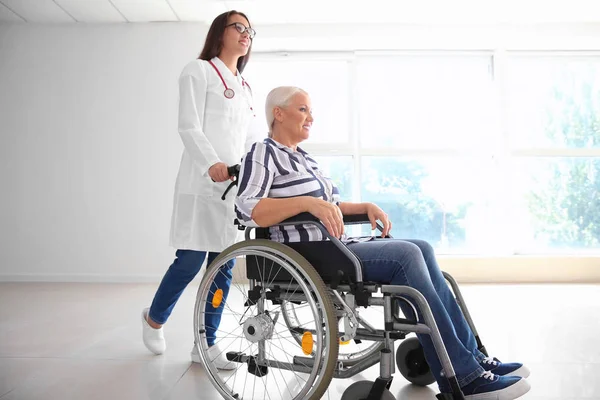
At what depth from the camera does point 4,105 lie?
16.9ft

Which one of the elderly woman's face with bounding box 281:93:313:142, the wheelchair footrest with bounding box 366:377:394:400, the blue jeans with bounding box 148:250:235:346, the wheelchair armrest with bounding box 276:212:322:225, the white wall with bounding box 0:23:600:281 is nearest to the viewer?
the wheelchair footrest with bounding box 366:377:394:400

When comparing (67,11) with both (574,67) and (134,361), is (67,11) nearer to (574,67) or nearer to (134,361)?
(134,361)

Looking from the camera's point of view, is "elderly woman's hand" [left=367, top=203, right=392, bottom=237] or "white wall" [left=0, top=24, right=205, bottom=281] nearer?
"elderly woman's hand" [left=367, top=203, right=392, bottom=237]

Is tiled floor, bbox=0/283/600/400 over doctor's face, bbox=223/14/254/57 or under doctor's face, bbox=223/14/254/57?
under

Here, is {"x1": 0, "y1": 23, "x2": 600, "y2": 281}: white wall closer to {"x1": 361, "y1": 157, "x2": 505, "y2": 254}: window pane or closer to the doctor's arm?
{"x1": 361, "y1": 157, "x2": 505, "y2": 254}: window pane

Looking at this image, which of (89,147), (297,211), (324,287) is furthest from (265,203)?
(89,147)

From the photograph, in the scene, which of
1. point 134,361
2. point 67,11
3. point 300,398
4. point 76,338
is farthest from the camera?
point 67,11

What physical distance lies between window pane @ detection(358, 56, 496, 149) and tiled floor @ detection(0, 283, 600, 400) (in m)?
1.85

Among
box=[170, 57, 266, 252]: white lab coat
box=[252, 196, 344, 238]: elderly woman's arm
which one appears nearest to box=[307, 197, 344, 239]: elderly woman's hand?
box=[252, 196, 344, 238]: elderly woman's arm

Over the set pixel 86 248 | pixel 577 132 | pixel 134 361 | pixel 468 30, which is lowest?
pixel 134 361

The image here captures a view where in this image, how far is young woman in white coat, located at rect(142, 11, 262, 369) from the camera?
2.03 meters

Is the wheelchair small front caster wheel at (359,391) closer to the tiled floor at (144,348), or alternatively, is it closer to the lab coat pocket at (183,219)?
the tiled floor at (144,348)

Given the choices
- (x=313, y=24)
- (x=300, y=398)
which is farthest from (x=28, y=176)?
(x=300, y=398)

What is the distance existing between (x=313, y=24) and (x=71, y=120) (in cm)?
233
